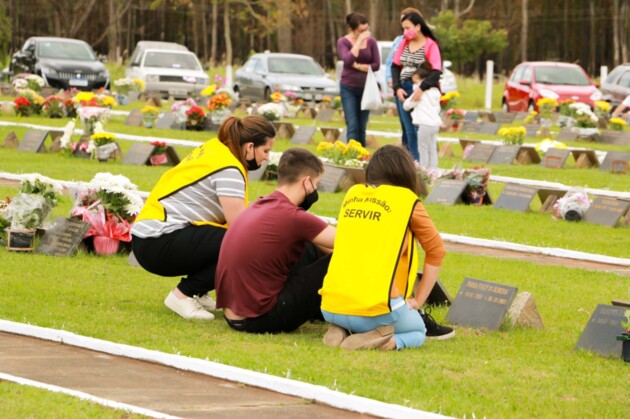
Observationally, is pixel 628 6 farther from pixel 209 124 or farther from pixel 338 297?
pixel 338 297

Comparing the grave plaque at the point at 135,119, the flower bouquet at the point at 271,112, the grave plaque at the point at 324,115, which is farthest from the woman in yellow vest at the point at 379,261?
the grave plaque at the point at 324,115

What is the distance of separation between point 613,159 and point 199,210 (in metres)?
12.5

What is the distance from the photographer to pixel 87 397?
5.81 meters

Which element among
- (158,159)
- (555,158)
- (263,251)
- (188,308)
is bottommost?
(555,158)

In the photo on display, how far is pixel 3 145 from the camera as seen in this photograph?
69.3 feet

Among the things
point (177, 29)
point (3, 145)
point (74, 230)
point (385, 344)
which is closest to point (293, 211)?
point (385, 344)

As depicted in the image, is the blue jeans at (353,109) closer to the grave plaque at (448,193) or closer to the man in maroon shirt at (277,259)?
the grave plaque at (448,193)

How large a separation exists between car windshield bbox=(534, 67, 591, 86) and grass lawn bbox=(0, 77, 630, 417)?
22654 millimetres

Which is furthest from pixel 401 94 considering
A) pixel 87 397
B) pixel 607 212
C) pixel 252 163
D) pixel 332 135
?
pixel 87 397

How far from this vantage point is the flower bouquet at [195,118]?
2492cm

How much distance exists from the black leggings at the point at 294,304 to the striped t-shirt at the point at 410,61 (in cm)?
Answer: 896

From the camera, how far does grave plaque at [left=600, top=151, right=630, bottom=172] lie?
19.8 m

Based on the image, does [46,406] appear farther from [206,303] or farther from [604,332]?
[604,332]

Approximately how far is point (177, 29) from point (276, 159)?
228 ft
